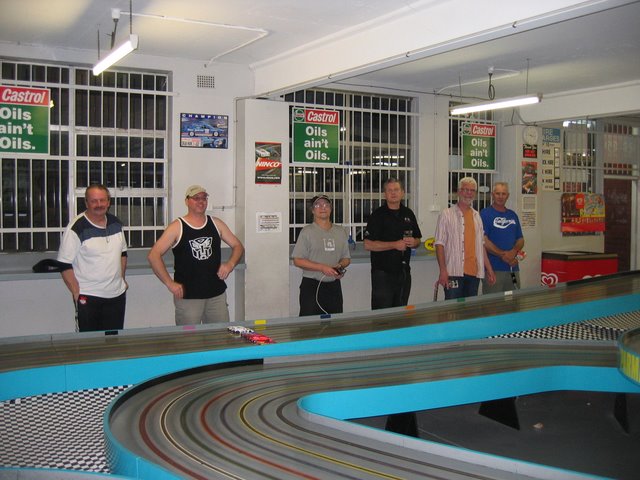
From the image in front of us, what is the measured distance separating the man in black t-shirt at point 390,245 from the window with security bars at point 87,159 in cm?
266

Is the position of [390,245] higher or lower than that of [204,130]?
lower

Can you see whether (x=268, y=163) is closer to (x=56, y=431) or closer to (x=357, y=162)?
(x=357, y=162)

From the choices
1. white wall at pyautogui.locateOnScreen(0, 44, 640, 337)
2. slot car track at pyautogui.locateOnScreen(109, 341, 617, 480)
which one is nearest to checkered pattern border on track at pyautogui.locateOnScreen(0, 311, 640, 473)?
slot car track at pyautogui.locateOnScreen(109, 341, 617, 480)

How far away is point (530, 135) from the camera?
10.5 meters

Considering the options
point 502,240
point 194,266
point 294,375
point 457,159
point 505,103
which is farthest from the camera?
point 457,159

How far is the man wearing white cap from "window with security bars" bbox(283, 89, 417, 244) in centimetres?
374

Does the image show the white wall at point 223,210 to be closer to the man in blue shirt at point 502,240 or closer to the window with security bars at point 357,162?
the window with security bars at point 357,162

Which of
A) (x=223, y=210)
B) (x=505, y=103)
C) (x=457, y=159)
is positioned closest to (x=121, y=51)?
(x=223, y=210)

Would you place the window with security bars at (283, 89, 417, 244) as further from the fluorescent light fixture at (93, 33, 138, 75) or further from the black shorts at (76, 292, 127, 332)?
the black shorts at (76, 292, 127, 332)

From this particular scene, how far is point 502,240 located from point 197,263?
127 inches

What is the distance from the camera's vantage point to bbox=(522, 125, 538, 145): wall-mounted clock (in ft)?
34.4

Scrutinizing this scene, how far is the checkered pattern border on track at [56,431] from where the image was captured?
2.59 metres

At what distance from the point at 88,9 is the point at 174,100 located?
2001 millimetres

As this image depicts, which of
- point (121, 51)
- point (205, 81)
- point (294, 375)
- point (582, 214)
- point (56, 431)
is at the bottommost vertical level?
point (56, 431)
